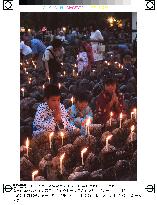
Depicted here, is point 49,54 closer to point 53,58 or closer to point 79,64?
point 53,58

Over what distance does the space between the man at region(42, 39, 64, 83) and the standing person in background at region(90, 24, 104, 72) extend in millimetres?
144

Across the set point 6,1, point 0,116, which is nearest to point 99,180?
point 0,116

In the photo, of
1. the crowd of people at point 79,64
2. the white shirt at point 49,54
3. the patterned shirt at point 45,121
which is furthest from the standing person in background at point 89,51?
the patterned shirt at point 45,121

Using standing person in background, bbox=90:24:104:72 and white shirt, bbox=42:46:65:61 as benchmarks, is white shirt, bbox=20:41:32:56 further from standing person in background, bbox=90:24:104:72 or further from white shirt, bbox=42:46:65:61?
standing person in background, bbox=90:24:104:72

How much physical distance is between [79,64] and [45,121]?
0.30 m

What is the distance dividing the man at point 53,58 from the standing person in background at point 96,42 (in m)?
0.14

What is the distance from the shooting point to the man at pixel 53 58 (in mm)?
4727

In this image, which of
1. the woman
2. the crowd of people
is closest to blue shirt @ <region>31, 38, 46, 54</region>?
the crowd of people

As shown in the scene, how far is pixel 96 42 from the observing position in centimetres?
471

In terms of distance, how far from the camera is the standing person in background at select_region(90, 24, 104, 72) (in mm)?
4695

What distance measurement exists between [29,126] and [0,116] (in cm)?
14

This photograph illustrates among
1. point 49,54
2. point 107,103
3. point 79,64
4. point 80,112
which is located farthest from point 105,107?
point 49,54

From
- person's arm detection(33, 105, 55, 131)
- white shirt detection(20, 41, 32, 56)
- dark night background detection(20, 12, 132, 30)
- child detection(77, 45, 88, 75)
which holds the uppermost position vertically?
dark night background detection(20, 12, 132, 30)
